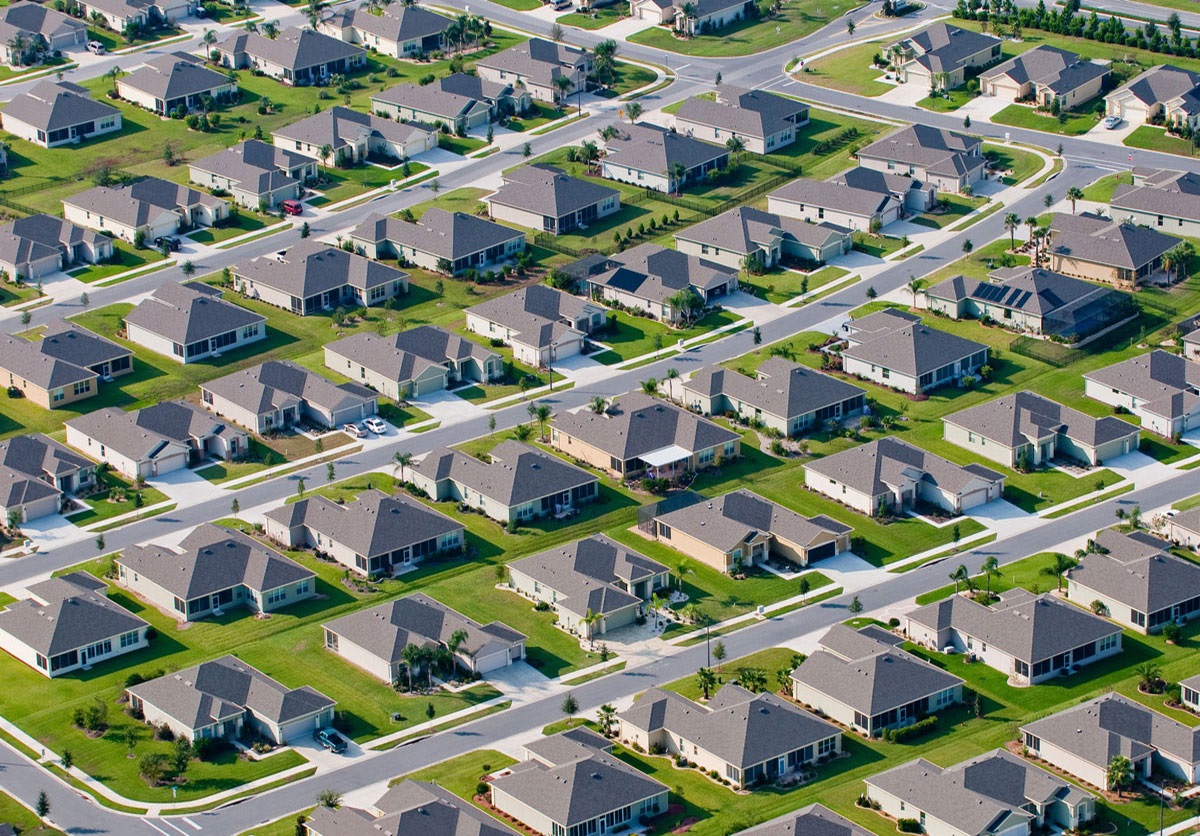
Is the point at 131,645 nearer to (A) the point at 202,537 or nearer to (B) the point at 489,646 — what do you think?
(A) the point at 202,537

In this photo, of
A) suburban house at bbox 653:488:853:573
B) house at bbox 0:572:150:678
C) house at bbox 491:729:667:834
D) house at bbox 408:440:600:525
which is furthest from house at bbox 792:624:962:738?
house at bbox 0:572:150:678

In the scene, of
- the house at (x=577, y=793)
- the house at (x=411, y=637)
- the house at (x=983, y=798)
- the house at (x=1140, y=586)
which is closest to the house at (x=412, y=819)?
the house at (x=577, y=793)

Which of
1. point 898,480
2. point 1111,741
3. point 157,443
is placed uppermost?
point 1111,741

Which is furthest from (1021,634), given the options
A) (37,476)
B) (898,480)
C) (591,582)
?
(37,476)

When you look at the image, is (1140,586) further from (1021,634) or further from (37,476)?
(37,476)

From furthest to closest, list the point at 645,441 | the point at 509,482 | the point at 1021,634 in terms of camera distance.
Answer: the point at 645,441 → the point at 509,482 → the point at 1021,634

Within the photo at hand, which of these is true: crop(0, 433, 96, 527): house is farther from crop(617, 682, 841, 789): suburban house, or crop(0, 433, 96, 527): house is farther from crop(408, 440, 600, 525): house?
crop(617, 682, 841, 789): suburban house

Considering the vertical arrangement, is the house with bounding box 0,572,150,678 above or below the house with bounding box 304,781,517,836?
below
